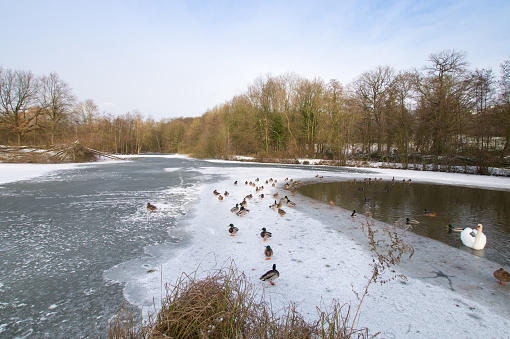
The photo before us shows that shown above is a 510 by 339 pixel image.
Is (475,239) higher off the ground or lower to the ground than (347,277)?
higher

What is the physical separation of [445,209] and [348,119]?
958 inches

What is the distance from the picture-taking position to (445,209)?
9180 millimetres

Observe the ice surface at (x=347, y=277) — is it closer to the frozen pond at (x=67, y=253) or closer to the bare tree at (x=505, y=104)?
the frozen pond at (x=67, y=253)

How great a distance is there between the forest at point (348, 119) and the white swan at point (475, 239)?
62.4 feet

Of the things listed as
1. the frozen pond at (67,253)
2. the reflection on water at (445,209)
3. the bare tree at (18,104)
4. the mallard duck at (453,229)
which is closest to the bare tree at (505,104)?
the reflection on water at (445,209)

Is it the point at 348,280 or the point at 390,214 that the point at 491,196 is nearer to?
the point at 390,214

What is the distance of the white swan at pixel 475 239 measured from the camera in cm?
522

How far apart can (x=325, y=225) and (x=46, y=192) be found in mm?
12155

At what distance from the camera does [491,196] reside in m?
12.0

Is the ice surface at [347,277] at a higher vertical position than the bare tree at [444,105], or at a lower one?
lower

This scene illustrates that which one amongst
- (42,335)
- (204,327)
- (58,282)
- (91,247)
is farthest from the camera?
(91,247)

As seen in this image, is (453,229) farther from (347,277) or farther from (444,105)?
(444,105)

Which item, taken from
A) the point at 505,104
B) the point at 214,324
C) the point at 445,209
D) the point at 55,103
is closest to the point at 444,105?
the point at 505,104

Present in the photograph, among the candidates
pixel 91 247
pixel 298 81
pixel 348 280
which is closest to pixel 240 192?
pixel 91 247
